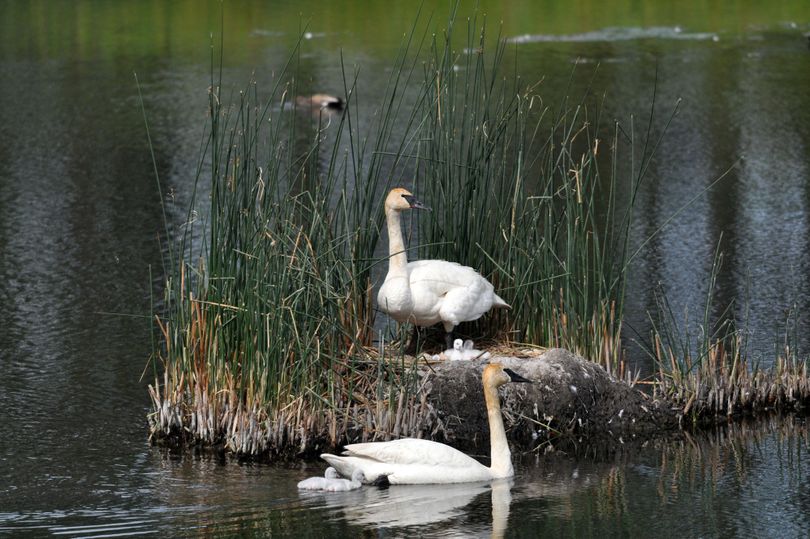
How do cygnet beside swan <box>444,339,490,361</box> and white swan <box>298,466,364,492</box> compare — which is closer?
white swan <box>298,466,364,492</box>

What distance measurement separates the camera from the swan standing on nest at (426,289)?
29.6ft

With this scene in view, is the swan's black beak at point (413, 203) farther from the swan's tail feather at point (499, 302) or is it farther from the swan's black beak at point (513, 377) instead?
the swan's black beak at point (513, 377)

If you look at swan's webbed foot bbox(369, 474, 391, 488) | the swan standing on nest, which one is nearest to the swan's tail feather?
the swan standing on nest

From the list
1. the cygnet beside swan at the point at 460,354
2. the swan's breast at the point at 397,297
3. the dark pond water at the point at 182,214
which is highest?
the swan's breast at the point at 397,297

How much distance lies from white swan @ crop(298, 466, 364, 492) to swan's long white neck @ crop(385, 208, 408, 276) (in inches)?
63.1

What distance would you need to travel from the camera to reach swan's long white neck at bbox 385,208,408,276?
905 centimetres

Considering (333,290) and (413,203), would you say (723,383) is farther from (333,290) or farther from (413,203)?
(333,290)

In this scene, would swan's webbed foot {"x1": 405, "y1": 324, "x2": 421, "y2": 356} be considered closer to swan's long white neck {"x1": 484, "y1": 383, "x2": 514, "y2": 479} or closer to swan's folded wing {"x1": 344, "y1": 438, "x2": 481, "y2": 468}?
swan's long white neck {"x1": 484, "y1": 383, "x2": 514, "y2": 479}

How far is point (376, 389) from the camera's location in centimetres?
872

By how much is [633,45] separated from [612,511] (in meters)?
23.7

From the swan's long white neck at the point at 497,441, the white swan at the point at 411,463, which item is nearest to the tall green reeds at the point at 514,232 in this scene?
the swan's long white neck at the point at 497,441

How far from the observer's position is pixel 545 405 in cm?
906

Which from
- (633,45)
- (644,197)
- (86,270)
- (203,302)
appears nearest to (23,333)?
(86,270)

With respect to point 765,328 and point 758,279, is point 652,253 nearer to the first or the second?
point 758,279
